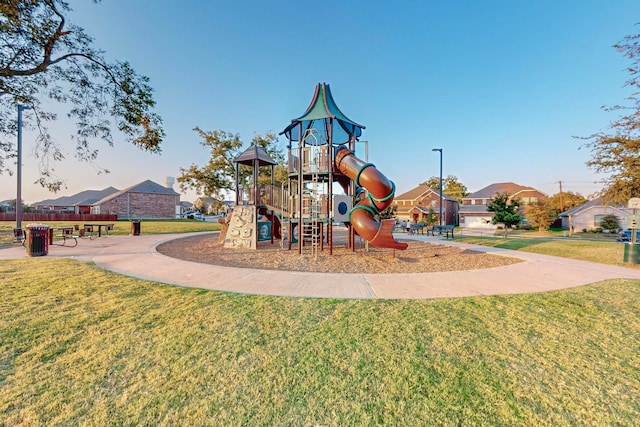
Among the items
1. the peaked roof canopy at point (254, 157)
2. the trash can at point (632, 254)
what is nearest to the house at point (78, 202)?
the peaked roof canopy at point (254, 157)

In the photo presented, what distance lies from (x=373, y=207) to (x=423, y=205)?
147 feet

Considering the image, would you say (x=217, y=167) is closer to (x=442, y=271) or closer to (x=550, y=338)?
(x=442, y=271)

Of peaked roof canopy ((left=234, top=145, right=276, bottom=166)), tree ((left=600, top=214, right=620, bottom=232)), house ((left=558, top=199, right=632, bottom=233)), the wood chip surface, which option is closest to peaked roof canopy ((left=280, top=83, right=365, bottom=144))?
peaked roof canopy ((left=234, top=145, right=276, bottom=166))

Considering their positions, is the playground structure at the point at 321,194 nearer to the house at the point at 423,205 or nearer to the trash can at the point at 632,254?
the trash can at the point at 632,254

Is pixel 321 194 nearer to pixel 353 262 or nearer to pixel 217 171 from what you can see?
pixel 353 262

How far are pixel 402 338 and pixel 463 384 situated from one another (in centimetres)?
98

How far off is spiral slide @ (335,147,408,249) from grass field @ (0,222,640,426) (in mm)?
4968

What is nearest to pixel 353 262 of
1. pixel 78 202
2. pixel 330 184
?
pixel 330 184

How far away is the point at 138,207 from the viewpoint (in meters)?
48.5

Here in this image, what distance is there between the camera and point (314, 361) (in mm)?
3186

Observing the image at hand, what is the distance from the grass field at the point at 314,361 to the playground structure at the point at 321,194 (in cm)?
547

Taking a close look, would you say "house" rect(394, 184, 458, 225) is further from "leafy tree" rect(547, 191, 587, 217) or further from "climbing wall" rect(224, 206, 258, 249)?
"climbing wall" rect(224, 206, 258, 249)

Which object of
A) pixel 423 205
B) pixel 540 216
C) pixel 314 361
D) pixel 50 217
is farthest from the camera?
pixel 423 205

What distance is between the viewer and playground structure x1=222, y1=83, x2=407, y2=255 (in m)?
10.2
